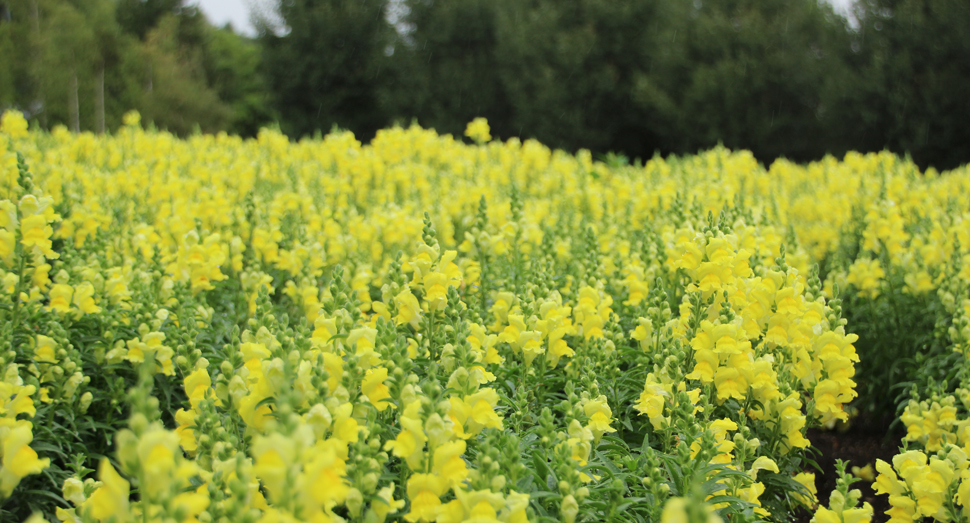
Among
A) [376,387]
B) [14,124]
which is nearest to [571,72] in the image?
[14,124]

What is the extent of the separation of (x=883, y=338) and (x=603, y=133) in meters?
21.1

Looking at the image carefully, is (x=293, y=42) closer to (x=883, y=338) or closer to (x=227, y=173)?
(x=227, y=173)

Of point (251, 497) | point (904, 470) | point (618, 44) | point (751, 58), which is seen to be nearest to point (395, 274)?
point (251, 497)

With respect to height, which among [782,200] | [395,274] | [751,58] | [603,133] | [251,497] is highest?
[751,58]

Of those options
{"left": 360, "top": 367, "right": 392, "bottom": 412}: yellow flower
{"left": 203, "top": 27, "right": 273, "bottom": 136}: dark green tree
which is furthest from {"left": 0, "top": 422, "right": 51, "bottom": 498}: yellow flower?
{"left": 203, "top": 27, "right": 273, "bottom": 136}: dark green tree

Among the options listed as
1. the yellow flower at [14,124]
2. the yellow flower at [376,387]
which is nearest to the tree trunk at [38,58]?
the yellow flower at [14,124]

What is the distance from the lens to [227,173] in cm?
763

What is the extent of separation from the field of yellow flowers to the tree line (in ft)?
52.5

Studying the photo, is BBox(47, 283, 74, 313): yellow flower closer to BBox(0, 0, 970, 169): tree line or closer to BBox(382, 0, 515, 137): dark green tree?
BBox(0, 0, 970, 169): tree line

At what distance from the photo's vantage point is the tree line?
1941 cm

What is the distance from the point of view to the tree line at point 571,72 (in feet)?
63.7

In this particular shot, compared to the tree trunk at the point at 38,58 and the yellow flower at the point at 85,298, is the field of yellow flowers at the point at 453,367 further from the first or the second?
the tree trunk at the point at 38,58

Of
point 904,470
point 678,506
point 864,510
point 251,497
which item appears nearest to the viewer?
point 678,506

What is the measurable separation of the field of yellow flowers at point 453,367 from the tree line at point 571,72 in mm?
15991
